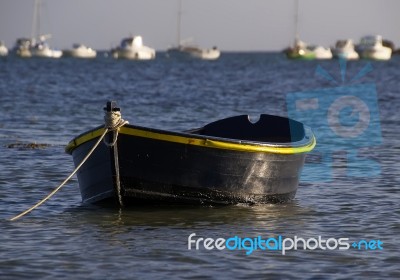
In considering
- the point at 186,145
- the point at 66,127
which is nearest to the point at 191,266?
the point at 186,145

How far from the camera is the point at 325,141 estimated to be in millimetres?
23266

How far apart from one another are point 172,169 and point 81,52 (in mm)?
156529

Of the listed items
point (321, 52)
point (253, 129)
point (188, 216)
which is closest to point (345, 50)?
point (321, 52)

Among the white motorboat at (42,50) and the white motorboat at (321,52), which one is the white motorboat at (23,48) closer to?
the white motorboat at (42,50)

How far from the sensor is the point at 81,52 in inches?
6580

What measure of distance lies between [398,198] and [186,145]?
3824 mm

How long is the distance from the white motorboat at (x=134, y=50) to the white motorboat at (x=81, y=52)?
46.8 feet

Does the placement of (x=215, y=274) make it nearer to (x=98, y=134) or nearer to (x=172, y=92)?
(x=98, y=134)

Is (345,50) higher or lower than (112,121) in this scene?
lower

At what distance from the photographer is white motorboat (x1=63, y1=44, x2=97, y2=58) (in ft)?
543

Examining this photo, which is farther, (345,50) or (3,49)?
(3,49)

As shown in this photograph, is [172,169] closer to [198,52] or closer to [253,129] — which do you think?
[253,129]

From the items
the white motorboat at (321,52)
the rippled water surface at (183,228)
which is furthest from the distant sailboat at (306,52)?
the rippled water surface at (183,228)

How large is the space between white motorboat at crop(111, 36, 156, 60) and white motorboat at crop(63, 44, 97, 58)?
1426 centimetres
